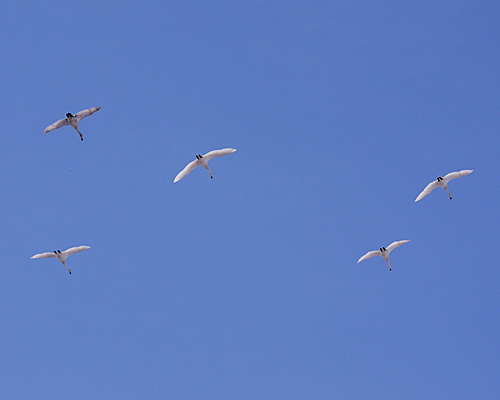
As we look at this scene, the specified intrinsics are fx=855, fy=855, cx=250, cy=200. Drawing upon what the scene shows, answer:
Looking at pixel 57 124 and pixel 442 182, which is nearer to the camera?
pixel 57 124

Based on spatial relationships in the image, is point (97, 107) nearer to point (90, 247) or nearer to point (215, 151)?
point (215, 151)

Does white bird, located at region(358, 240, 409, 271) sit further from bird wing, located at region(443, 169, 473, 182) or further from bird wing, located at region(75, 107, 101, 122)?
bird wing, located at region(75, 107, 101, 122)

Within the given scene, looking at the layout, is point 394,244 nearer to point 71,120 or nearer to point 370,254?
point 370,254

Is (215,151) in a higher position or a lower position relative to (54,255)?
higher

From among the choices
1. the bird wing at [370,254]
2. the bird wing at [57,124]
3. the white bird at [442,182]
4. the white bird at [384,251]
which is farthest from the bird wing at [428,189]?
the bird wing at [57,124]

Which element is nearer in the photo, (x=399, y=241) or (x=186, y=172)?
(x=186, y=172)

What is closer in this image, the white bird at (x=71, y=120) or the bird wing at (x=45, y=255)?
the white bird at (x=71, y=120)

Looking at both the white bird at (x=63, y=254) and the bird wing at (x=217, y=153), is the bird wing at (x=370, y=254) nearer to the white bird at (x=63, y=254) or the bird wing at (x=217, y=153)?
the bird wing at (x=217, y=153)

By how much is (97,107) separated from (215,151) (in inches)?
615

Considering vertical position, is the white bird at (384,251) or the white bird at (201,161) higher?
the white bird at (201,161)

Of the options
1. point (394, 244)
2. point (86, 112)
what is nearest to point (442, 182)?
point (394, 244)

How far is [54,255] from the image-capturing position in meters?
119

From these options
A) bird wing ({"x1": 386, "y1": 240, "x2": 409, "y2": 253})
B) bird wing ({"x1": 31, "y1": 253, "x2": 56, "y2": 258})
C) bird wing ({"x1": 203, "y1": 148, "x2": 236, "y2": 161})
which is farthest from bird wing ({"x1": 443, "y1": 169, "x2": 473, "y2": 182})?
bird wing ({"x1": 31, "y1": 253, "x2": 56, "y2": 258})

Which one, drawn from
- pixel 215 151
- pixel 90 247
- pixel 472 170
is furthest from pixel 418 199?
pixel 90 247
